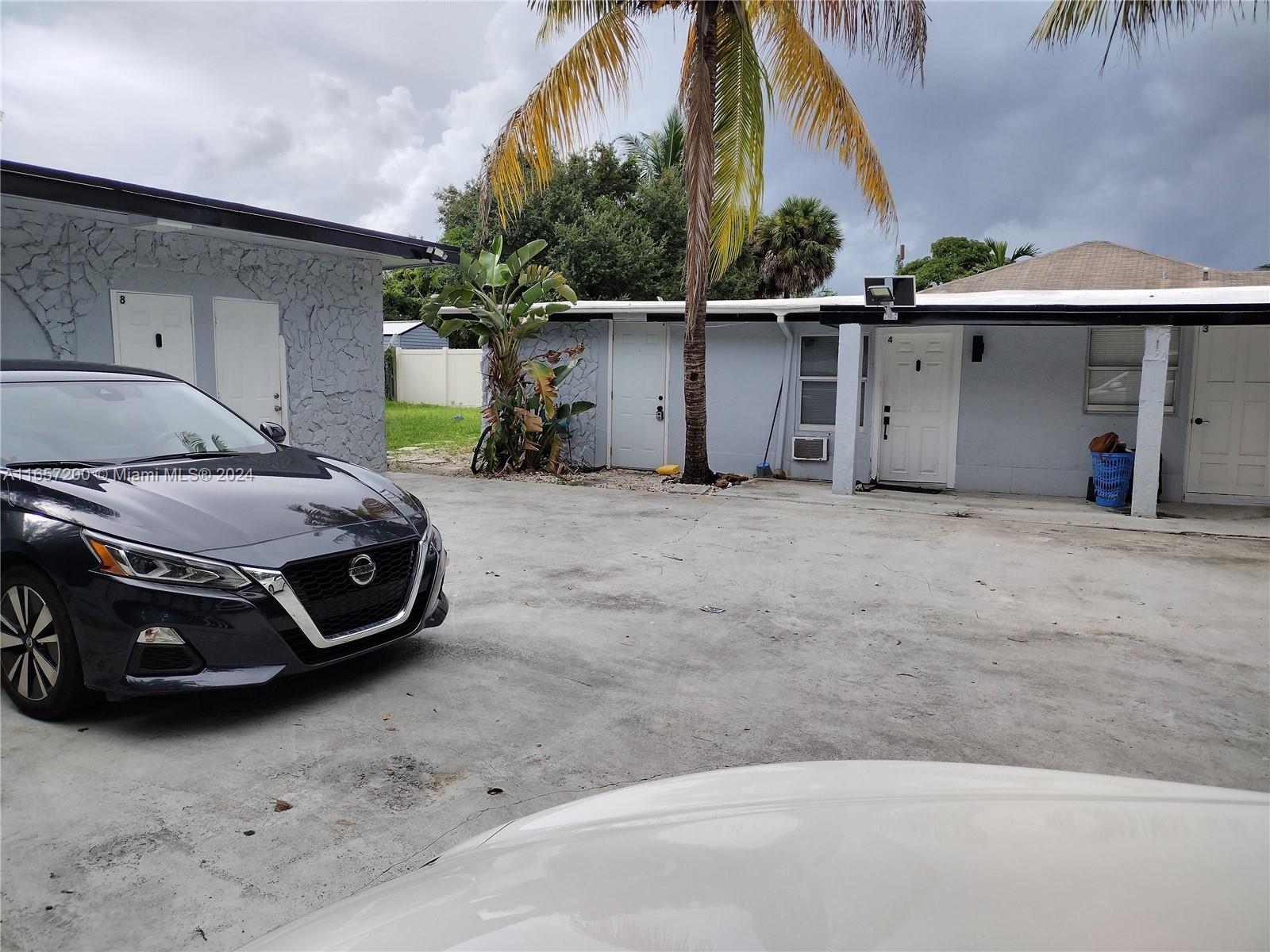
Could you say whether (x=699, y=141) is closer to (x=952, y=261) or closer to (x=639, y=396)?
(x=639, y=396)

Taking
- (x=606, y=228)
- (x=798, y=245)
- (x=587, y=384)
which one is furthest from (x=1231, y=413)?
(x=798, y=245)

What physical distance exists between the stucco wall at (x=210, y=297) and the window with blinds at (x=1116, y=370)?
10.3m

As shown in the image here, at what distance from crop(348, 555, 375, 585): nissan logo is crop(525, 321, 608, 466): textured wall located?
10290mm

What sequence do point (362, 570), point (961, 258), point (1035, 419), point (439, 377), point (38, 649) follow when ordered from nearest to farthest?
point (38, 649) → point (362, 570) → point (1035, 419) → point (439, 377) → point (961, 258)

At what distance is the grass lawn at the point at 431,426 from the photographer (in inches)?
681

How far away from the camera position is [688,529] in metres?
8.96

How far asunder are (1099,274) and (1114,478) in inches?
462

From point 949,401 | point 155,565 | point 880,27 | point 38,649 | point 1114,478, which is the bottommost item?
point 38,649

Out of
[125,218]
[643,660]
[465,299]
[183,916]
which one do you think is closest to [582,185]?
[465,299]

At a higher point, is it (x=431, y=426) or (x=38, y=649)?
(x=431, y=426)

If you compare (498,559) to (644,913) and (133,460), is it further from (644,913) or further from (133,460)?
(644,913)

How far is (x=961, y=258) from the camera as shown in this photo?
129ft

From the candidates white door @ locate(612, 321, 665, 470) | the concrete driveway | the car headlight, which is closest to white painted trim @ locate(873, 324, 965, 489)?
white door @ locate(612, 321, 665, 470)

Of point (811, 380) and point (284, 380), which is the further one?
point (811, 380)
